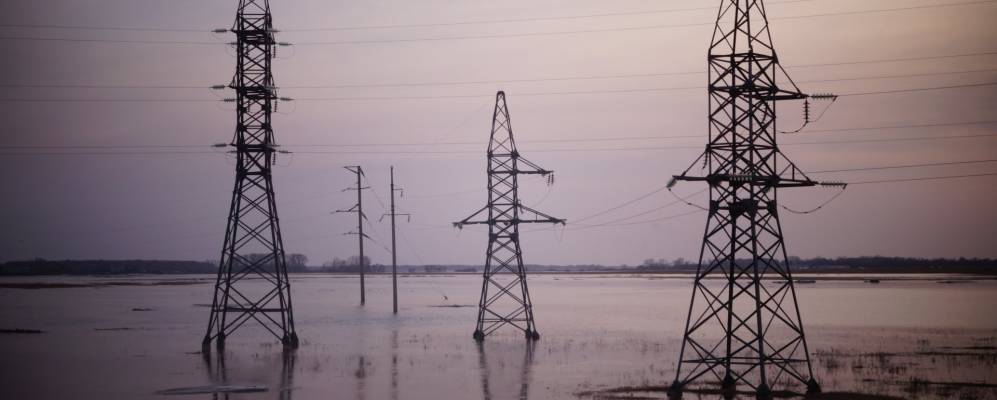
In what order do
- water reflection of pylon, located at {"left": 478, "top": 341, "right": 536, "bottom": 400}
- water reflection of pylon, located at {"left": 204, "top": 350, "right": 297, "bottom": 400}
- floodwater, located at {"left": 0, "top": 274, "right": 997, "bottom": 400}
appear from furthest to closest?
1. floodwater, located at {"left": 0, "top": 274, "right": 997, "bottom": 400}
2. water reflection of pylon, located at {"left": 478, "top": 341, "right": 536, "bottom": 400}
3. water reflection of pylon, located at {"left": 204, "top": 350, "right": 297, "bottom": 400}

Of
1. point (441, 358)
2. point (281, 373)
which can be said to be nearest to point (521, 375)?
point (441, 358)

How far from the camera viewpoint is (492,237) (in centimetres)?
5275

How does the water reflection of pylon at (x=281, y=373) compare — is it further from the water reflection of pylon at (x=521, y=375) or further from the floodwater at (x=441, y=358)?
the water reflection of pylon at (x=521, y=375)

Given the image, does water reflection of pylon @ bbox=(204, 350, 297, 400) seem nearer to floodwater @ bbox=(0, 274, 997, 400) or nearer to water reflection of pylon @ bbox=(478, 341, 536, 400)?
floodwater @ bbox=(0, 274, 997, 400)

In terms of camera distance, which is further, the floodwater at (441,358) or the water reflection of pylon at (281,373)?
the floodwater at (441,358)

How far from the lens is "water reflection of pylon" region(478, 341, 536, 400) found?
33.4 meters

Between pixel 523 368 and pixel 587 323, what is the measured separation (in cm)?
3666

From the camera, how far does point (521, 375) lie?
39.2 m

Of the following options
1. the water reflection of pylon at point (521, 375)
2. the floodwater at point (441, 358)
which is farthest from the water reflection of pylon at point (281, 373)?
the water reflection of pylon at point (521, 375)

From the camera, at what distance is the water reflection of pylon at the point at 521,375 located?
33406 mm

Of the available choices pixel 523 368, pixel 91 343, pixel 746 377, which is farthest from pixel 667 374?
pixel 91 343

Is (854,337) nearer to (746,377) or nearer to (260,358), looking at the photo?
(746,377)

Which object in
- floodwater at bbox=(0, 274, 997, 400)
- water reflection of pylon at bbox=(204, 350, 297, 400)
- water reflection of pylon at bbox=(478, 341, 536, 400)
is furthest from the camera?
floodwater at bbox=(0, 274, 997, 400)

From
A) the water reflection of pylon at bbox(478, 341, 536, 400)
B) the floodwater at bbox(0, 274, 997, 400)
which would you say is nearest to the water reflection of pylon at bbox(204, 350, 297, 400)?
the floodwater at bbox(0, 274, 997, 400)
